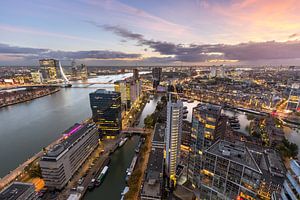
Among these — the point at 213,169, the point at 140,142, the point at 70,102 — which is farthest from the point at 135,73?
the point at 213,169

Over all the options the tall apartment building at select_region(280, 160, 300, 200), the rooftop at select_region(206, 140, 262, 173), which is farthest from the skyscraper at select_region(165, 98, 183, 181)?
the tall apartment building at select_region(280, 160, 300, 200)

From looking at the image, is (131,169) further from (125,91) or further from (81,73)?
(81,73)

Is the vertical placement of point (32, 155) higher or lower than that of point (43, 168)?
lower

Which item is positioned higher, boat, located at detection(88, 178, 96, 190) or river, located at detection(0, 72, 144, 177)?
boat, located at detection(88, 178, 96, 190)

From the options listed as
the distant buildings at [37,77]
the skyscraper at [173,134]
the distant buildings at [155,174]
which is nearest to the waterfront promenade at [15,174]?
the distant buildings at [155,174]

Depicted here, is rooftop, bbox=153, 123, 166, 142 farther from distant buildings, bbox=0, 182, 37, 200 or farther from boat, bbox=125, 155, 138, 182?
distant buildings, bbox=0, 182, 37, 200

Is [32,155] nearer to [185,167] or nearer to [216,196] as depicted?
[185,167]
